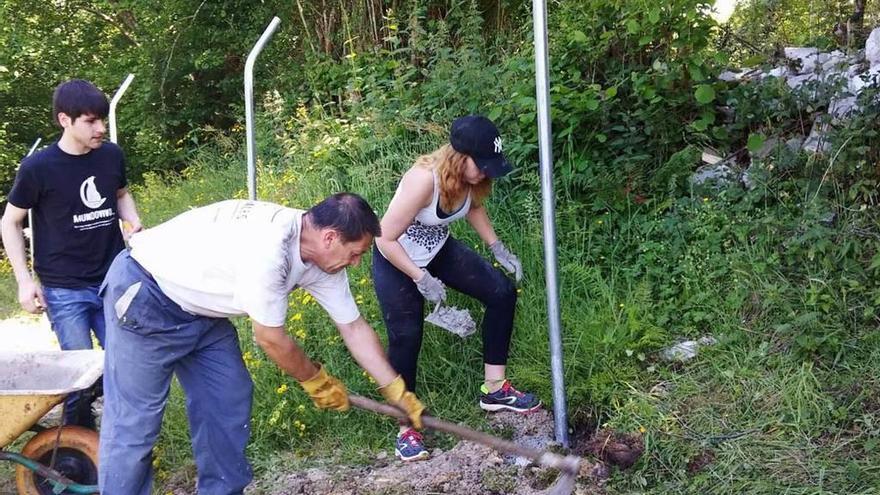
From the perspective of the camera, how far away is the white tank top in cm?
331

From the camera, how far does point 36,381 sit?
11.0 feet

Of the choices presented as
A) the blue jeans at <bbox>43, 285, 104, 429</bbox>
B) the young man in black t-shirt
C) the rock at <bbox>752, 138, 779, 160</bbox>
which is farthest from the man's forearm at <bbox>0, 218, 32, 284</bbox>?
the rock at <bbox>752, 138, 779, 160</bbox>

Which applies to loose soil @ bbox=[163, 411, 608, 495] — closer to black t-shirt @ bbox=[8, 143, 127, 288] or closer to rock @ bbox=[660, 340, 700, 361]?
rock @ bbox=[660, 340, 700, 361]

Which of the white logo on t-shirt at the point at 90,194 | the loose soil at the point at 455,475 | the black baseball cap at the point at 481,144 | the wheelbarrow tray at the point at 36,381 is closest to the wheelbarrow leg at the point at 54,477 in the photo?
the wheelbarrow tray at the point at 36,381

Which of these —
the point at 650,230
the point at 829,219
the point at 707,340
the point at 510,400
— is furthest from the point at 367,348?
the point at 829,219

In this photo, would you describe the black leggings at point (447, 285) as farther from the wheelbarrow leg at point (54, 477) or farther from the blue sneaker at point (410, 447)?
the wheelbarrow leg at point (54, 477)

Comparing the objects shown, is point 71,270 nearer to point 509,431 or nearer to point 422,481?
point 422,481

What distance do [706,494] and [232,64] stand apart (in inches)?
311

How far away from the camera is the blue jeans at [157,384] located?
2623 mm

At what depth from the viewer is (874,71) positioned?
174 inches

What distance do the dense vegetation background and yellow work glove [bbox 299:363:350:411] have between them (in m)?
0.93

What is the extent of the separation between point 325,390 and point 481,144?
3.81ft

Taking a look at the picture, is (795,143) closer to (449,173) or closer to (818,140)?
(818,140)

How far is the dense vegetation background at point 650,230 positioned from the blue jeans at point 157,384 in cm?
81
